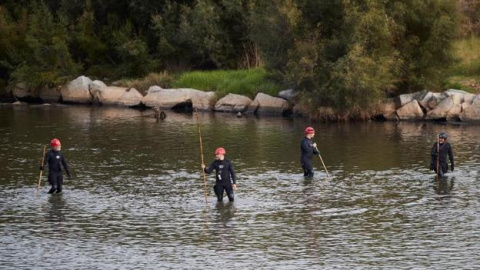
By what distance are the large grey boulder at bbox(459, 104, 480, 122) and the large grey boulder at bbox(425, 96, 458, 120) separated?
1.02 meters

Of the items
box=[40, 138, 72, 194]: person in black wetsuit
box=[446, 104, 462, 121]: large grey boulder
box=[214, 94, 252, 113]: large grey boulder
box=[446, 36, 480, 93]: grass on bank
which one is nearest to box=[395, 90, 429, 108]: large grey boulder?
box=[446, 104, 462, 121]: large grey boulder

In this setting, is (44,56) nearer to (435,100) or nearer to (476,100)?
(435,100)

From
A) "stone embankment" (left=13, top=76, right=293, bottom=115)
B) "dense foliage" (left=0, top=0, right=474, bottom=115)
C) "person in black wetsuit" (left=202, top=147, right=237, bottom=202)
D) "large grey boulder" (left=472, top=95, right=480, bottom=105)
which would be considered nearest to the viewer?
"person in black wetsuit" (left=202, top=147, right=237, bottom=202)

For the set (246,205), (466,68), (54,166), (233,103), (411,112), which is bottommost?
(246,205)

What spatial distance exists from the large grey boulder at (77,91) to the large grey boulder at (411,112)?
88.1ft

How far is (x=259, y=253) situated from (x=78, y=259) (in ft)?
17.9

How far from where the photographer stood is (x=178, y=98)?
73625 millimetres

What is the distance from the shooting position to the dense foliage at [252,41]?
62.5 metres

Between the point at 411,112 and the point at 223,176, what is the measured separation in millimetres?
29851

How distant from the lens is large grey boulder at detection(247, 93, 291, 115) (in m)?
68.6

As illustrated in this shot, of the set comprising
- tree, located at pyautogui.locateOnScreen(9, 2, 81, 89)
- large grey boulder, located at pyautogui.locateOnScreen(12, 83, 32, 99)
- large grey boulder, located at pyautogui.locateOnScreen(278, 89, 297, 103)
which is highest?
tree, located at pyautogui.locateOnScreen(9, 2, 81, 89)

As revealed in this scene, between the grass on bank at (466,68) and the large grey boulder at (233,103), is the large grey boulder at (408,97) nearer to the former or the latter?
the grass on bank at (466,68)

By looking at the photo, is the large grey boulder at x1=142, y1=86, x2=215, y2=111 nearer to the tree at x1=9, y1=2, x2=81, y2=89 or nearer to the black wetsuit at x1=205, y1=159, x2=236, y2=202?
the tree at x1=9, y1=2, x2=81, y2=89

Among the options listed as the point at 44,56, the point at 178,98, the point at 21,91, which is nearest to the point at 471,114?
the point at 178,98
